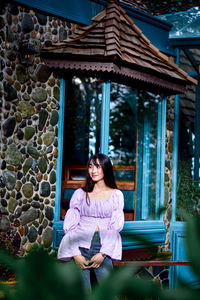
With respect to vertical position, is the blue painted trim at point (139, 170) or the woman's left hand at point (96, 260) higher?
the blue painted trim at point (139, 170)

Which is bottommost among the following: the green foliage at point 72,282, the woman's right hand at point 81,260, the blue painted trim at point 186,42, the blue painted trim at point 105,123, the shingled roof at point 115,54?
the woman's right hand at point 81,260

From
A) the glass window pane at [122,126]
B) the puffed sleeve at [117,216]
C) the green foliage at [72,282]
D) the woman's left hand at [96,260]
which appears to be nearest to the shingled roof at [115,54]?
the puffed sleeve at [117,216]

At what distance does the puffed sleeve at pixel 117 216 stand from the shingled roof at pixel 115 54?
1.78 m

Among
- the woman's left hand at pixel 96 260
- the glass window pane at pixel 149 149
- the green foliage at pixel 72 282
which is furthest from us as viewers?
the glass window pane at pixel 149 149

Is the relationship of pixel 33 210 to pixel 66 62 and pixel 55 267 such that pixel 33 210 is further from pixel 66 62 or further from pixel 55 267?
pixel 55 267

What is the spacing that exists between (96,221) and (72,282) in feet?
10.2

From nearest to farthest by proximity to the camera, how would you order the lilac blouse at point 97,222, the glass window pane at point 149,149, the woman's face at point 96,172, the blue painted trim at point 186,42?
the lilac blouse at point 97,222, the woman's face at point 96,172, the glass window pane at point 149,149, the blue painted trim at point 186,42

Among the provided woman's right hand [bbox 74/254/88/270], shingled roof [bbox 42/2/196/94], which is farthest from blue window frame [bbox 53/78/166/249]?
woman's right hand [bbox 74/254/88/270]

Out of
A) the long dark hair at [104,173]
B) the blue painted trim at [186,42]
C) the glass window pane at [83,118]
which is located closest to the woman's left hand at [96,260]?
the long dark hair at [104,173]

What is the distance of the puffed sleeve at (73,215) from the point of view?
346cm

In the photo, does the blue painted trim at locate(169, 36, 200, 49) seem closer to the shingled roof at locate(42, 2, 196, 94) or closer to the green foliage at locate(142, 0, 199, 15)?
the shingled roof at locate(42, 2, 196, 94)

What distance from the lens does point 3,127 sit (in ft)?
13.9

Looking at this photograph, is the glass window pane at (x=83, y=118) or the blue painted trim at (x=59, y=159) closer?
the blue painted trim at (x=59, y=159)

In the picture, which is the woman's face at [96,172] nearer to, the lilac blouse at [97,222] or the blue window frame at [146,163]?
the lilac blouse at [97,222]
